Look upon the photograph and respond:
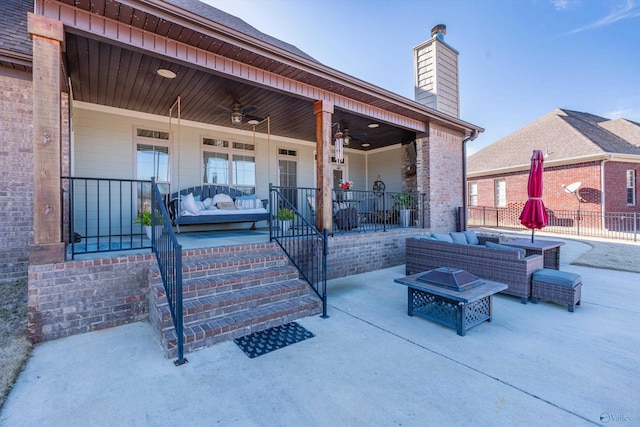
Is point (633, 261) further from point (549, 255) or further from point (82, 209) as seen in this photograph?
point (82, 209)

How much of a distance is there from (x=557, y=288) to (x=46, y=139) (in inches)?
229

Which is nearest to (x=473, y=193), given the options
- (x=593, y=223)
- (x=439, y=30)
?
(x=593, y=223)

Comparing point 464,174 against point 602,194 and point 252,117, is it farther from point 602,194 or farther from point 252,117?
point 602,194

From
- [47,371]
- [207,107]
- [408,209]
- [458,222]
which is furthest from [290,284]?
[458,222]

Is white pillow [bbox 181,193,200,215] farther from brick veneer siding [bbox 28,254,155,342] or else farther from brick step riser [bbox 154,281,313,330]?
brick step riser [bbox 154,281,313,330]

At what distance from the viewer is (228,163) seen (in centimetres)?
701

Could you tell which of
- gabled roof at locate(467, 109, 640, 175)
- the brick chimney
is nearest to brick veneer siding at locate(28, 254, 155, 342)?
the brick chimney

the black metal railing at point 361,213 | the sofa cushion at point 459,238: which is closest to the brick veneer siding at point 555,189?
the black metal railing at point 361,213

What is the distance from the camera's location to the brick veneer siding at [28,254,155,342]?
2746mm

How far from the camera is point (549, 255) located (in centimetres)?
509

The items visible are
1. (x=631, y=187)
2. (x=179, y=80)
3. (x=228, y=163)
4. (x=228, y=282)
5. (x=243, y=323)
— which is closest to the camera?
(x=243, y=323)

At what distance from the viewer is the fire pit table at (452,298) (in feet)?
9.41

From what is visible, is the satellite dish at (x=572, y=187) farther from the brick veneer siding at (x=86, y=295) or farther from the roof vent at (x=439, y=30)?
the brick veneer siding at (x=86, y=295)

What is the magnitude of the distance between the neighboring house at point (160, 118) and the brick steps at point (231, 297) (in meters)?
0.64
